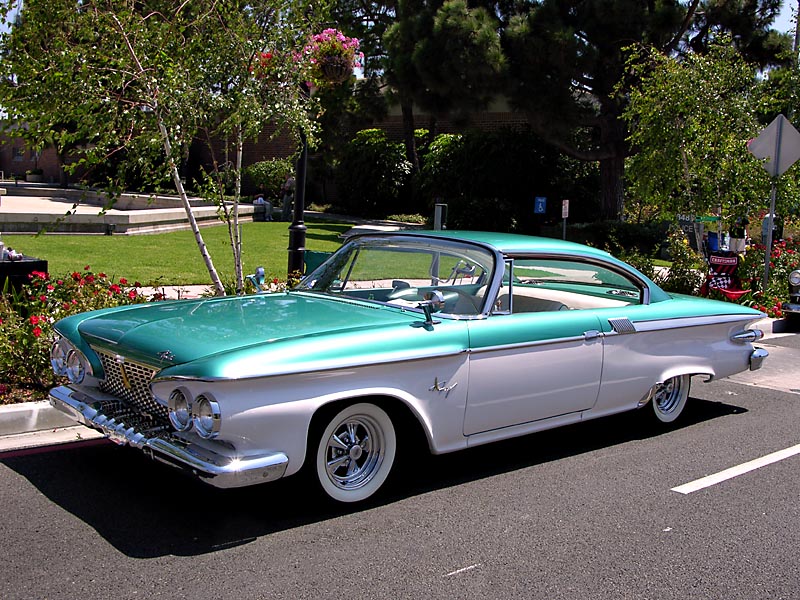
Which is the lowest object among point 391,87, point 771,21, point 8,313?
point 8,313

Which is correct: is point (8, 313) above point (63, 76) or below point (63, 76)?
below

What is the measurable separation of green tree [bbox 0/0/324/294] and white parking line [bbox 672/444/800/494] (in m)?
4.95

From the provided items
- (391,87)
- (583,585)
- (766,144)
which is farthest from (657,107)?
(391,87)

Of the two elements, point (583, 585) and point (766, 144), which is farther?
point (766, 144)

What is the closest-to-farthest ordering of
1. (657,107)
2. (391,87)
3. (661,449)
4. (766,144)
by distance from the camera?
1. (661,449)
2. (766,144)
3. (657,107)
4. (391,87)

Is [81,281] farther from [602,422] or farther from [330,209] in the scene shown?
[330,209]

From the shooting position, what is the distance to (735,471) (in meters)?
5.43

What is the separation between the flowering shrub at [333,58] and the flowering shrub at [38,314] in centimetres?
335

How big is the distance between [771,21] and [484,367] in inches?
822

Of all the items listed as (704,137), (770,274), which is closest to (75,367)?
(704,137)

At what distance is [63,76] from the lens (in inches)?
279

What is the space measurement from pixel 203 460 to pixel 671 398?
3951 millimetres

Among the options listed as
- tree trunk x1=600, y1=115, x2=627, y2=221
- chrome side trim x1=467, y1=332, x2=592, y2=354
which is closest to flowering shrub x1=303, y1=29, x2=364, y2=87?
chrome side trim x1=467, y1=332, x2=592, y2=354

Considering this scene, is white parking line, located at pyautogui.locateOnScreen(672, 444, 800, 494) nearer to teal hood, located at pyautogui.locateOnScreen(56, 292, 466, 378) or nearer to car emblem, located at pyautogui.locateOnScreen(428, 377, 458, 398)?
car emblem, located at pyautogui.locateOnScreen(428, 377, 458, 398)
